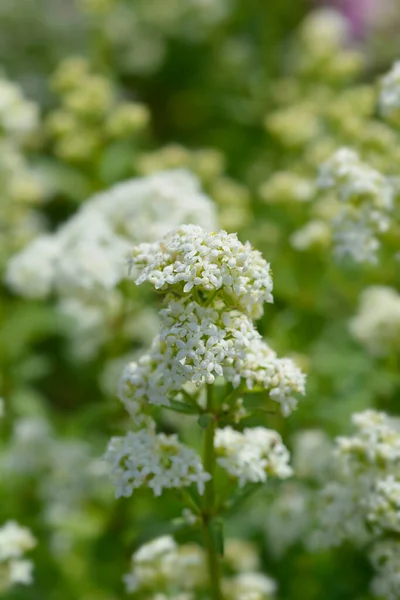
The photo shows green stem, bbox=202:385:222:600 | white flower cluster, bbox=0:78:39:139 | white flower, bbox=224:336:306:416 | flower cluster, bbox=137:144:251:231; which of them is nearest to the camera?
white flower, bbox=224:336:306:416

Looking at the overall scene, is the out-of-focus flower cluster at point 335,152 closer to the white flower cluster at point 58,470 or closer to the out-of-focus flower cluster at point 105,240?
the out-of-focus flower cluster at point 105,240

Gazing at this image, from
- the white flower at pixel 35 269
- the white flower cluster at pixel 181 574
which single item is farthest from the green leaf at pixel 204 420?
the white flower at pixel 35 269

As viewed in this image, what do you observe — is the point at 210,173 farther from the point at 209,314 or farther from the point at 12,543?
the point at 209,314

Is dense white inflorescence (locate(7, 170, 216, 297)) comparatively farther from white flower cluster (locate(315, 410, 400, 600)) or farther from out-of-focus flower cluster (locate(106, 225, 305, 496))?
white flower cluster (locate(315, 410, 400, 600))

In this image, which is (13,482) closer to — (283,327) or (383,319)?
(283,327)

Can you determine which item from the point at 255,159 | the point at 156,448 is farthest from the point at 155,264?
the point at 255,159

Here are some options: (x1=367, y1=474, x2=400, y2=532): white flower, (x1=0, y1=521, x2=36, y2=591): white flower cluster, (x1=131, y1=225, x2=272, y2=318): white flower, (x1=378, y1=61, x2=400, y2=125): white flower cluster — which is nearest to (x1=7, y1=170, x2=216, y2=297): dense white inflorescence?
(x1=378, y1=61, x2=400, y2=125): white flower cluster

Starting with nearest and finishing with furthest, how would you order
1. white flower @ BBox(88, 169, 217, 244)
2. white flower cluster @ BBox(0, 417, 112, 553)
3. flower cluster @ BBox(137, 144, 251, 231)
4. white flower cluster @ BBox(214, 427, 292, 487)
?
white flower cluster @ BBox(214, 427, 292, 487) → white flower @ BBox(88, 169, 217, 244) → white flower cluster @ BBox(0, 417, 112, 553) → flower cluster @ BBox(137, 144, 251, 231)

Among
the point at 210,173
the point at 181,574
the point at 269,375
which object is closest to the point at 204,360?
the point at 269,375
